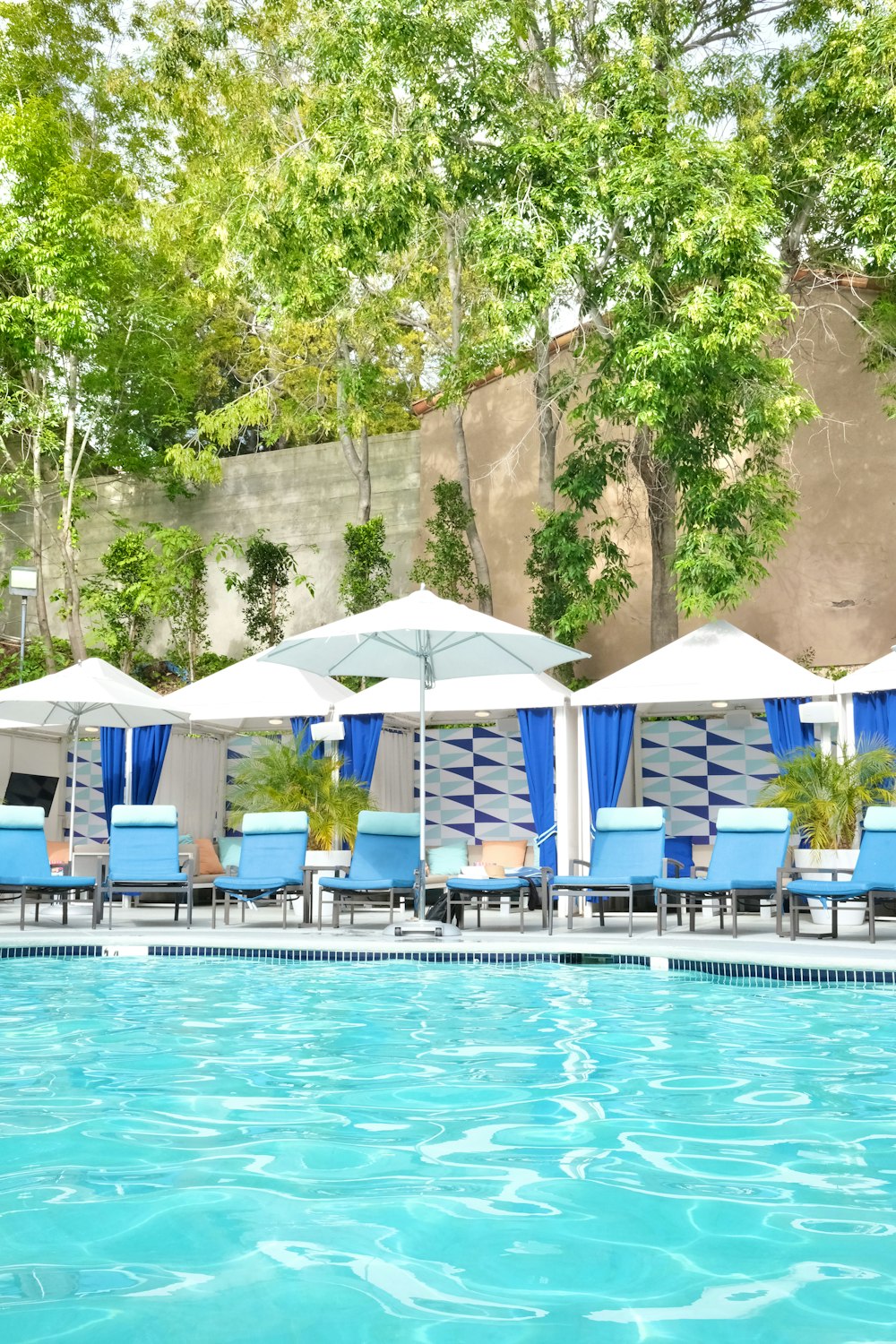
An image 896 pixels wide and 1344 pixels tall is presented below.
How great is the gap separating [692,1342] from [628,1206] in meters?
0.86

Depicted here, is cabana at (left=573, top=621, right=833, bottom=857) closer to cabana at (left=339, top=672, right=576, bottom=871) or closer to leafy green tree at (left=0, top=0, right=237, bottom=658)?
cabana at (left=339, top=672, right=576, bottom=871)

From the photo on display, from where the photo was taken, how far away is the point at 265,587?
2036 cm

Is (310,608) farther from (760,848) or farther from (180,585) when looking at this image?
(760,848)

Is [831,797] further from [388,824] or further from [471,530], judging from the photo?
[471,530]

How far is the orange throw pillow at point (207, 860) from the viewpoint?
14.5 metres

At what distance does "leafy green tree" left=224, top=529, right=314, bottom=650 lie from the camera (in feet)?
65.9

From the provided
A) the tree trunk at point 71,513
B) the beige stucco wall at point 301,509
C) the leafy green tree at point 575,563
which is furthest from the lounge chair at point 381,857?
the tree trunk at point 71,513

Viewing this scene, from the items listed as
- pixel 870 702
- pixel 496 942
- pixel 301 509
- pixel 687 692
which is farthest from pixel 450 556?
pixel 496 942

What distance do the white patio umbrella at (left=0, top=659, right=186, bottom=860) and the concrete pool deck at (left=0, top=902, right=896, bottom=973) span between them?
2.00 meters

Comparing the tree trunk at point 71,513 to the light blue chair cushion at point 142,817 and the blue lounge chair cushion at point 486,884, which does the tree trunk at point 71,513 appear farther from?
the blue lounge chair cushion at point 486,884

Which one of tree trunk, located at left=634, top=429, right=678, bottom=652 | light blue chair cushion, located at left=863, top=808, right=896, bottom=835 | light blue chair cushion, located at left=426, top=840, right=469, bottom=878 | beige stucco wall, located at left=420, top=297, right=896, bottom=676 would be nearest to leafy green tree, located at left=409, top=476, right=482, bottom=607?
beige stucco wall, located at left=420, top=297, right=896, bottom=676

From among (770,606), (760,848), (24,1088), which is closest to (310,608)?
(770,606)

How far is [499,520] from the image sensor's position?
1909 centimetres

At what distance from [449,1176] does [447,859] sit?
1008 cm
